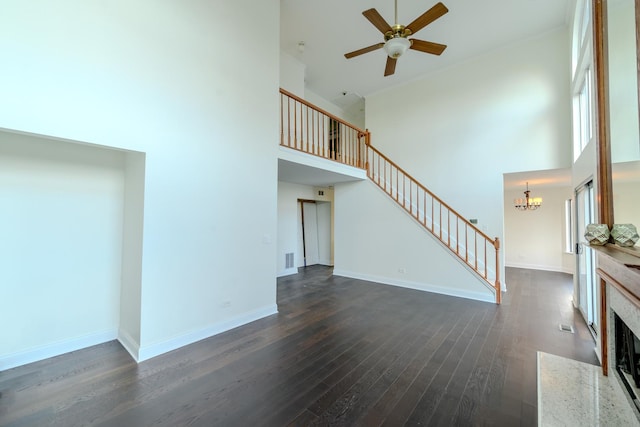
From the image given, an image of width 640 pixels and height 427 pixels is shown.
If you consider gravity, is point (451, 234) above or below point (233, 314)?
above

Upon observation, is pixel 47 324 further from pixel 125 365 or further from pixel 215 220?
pixel 215 220

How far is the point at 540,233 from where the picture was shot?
7715mm

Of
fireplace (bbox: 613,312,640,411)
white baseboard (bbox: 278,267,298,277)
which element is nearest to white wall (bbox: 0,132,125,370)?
white baseboard (bbox: 278,267,298,277)

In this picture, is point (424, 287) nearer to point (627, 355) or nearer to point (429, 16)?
point (627, 355)

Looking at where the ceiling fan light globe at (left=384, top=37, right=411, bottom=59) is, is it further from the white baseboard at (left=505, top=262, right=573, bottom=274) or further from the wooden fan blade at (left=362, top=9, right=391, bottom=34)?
the white baseboard at (left=505, top=262, right=573, bottom=274)

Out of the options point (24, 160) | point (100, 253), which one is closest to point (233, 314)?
point (100, 253)

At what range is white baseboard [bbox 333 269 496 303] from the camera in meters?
4.58

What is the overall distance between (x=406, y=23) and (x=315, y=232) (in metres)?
5.64

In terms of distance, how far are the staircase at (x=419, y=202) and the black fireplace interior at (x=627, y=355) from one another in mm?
2379

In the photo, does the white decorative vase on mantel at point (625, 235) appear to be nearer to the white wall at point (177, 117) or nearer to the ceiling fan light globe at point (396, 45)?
the ceiling fan light globe at point (396, 45)

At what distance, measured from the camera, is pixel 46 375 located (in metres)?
2.36

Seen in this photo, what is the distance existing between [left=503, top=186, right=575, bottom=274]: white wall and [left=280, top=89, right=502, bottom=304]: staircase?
11.0ft

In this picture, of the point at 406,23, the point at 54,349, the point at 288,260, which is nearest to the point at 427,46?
the point at 406,23

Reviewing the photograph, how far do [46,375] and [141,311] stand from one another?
34.3 inches
